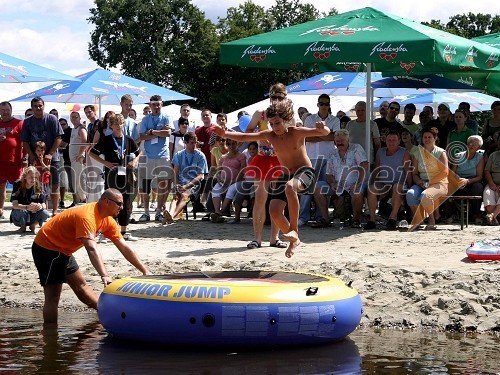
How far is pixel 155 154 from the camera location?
15070 mm

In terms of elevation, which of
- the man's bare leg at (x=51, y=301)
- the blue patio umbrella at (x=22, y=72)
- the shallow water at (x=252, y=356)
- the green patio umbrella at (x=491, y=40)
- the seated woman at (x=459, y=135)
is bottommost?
the shallow water at (x=252, y=356)

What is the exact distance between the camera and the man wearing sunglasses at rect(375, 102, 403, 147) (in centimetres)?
1526

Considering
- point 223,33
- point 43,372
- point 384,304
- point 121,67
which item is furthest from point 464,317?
point 121,67

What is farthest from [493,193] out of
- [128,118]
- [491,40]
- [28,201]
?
[28,201]

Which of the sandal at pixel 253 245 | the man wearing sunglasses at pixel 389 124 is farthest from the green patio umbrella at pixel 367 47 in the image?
the sandal at pixel 253 245

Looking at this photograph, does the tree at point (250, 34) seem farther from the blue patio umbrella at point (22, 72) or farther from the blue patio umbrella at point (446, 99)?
the blue patio umbrella at point (22, 72)

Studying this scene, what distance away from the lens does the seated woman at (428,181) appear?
13508mm

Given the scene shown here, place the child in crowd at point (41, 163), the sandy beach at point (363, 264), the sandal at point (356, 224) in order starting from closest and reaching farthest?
the sandy beach at point (363, 264) → the sandal at point (356, 224) → the child in crowd at point (41, 163)

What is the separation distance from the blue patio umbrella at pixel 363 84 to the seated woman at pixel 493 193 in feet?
9.60

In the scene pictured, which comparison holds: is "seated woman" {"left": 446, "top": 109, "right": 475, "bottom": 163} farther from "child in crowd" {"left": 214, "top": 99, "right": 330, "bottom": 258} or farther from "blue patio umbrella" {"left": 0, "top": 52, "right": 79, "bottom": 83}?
"blue patio umbrella" {"left": 0, "top": 52, "right": 79, "bottom": 83}

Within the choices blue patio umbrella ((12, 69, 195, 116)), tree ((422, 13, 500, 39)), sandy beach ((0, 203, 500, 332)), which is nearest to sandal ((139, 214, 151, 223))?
sandy beach ((0, 203, 500, 332))

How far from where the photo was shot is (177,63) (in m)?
56.2

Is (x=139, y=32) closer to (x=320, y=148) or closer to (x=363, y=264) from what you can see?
(x=320, y=148)

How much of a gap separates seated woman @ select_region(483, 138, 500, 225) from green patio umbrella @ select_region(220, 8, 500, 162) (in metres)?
1.42
